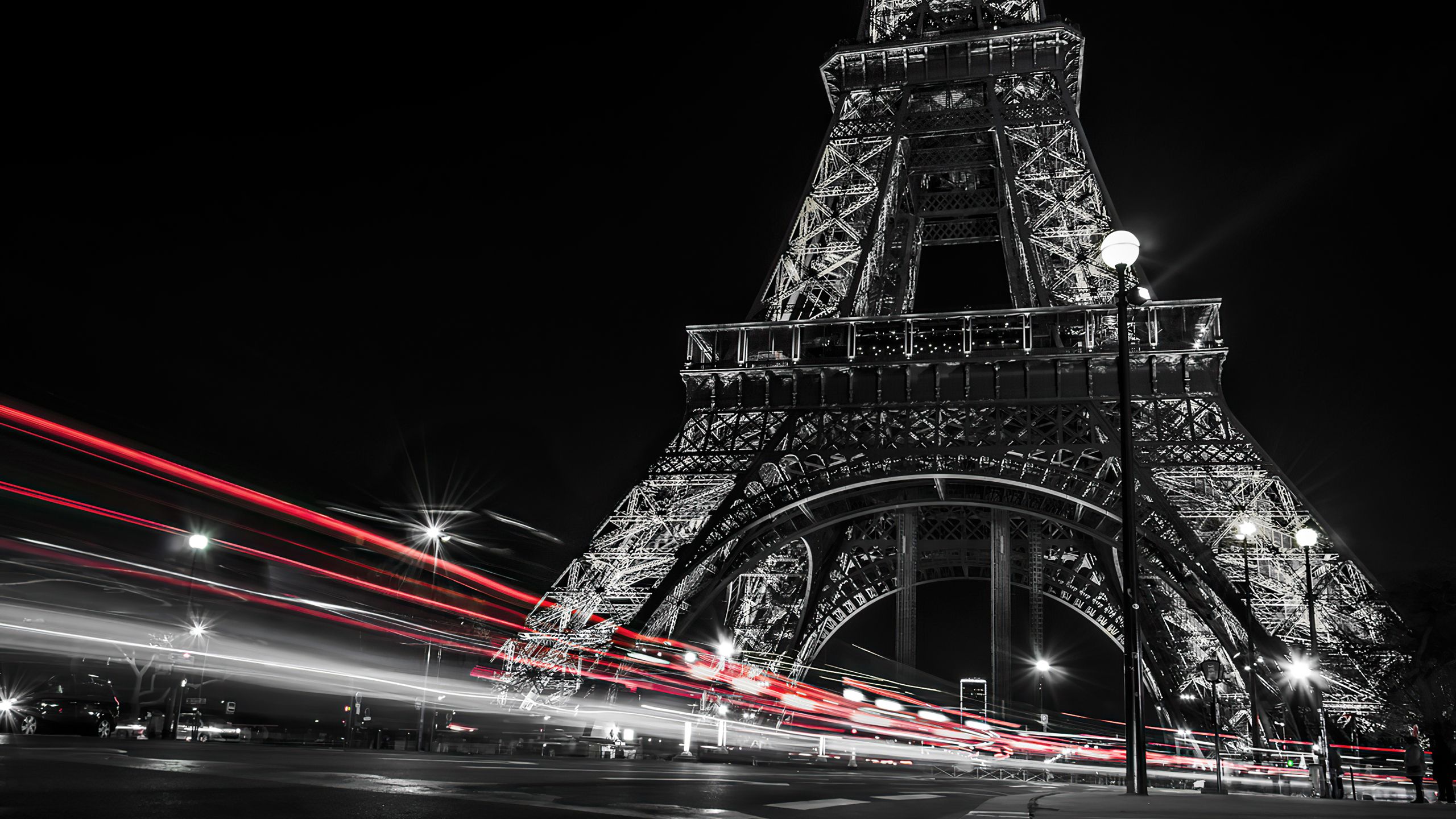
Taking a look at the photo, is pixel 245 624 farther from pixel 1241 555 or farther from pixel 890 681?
pixel 1241 555

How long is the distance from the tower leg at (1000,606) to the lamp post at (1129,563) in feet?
113

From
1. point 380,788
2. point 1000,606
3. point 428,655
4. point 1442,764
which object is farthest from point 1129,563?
point 1000,606

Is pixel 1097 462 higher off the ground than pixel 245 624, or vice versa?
pixel 1097 462

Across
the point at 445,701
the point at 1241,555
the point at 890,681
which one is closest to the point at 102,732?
the point at 445,701

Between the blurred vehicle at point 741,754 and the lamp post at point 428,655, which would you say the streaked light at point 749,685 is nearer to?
the blurred vehicle at point 741,754

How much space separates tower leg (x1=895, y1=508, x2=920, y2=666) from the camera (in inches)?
1909

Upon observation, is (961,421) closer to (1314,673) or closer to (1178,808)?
(1314,673)

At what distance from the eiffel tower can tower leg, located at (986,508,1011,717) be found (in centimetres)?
419

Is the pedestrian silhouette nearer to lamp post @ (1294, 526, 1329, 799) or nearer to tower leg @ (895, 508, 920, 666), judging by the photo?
lamp post @ (1294, 526, 1329, 799)

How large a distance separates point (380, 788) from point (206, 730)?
20.0 metres

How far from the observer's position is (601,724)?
33.1 meters

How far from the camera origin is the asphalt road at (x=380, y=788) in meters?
7.39

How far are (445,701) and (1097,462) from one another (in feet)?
80.7

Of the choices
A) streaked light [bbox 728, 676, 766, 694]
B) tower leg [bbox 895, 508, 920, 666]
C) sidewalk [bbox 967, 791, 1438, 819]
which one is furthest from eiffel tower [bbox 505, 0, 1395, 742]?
sidewalk [bbox 967, 791, 1438, 819]
